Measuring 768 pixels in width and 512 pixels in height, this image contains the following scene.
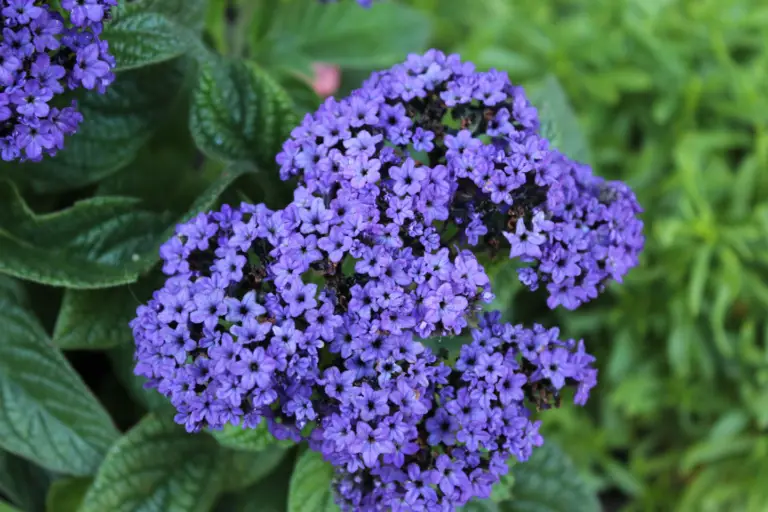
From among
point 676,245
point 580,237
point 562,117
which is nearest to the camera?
point 580,237

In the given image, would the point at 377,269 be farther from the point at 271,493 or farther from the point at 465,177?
the point at 271,493

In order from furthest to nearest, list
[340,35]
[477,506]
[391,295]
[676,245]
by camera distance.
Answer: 1. [676,245]
2. [340,35]
3. [477,506]
4. [391,295]

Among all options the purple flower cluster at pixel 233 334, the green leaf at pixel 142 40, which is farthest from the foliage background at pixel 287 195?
the purple flower cluster at pixel 233 334

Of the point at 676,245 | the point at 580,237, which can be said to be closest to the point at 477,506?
the point at 580,237

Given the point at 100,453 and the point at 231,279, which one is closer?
the point at 231,279

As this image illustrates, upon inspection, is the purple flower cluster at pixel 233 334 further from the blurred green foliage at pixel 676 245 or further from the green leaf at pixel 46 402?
the blurred green foliage at pixel 676 245

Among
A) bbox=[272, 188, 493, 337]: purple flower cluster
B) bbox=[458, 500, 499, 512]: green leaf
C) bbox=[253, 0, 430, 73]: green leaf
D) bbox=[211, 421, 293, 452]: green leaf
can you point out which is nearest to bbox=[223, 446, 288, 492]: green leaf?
bbox=[211, 421, 293, 452]: green leaf

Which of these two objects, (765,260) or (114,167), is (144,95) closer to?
(114,167)

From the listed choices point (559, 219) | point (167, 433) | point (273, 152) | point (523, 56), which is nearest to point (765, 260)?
point (523, 56)

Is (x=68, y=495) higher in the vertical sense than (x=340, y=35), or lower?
lower
